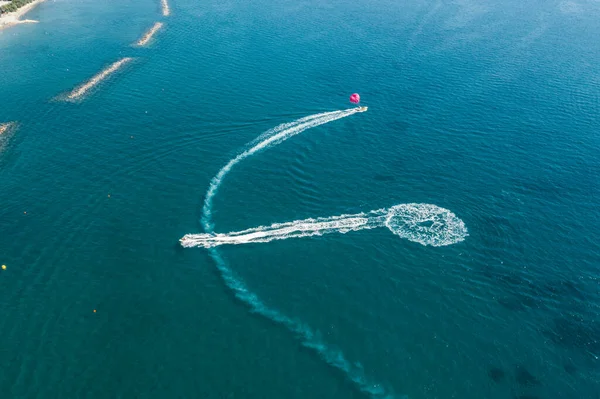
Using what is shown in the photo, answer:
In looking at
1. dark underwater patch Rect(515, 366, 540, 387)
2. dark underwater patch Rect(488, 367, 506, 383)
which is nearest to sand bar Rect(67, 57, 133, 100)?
dark underwater patch Rect(488, 367, 506, 383)

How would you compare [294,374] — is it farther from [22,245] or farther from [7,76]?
[7,76]

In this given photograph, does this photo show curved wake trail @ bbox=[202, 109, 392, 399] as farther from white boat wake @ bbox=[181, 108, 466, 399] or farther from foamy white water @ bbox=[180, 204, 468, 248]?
foamy white water @ bbox=[180, 204, 468, 248]

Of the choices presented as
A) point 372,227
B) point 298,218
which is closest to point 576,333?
point 372,227

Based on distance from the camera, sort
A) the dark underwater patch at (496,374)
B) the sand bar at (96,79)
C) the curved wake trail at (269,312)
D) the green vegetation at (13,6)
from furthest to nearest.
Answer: the green vegetation at (13,6), the sand bar at (96,79), the dark underwater patch at (496,374), the curved wake trail at (269,312)

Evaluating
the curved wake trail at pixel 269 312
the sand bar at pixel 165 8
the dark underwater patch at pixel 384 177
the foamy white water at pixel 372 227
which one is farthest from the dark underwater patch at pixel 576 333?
the sand bar at pixel 165 8

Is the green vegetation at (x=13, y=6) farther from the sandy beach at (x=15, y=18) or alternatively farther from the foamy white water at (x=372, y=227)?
the foamy white water at (x=372, y=227)

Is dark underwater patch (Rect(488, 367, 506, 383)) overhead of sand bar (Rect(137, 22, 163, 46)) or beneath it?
beneath
